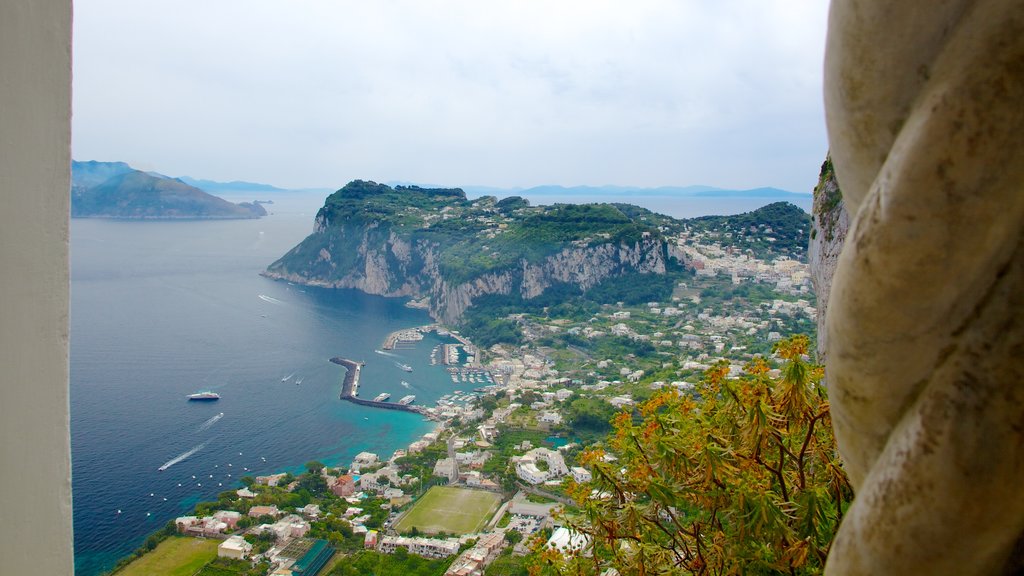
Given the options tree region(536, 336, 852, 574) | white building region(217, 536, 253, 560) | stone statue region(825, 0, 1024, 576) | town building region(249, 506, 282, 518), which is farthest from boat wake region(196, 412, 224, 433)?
stone statue region(825, 0, 1024, 576)

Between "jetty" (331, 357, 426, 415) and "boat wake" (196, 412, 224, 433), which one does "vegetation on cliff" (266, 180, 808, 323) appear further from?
"boat wake" (196, 412, 224, 433)

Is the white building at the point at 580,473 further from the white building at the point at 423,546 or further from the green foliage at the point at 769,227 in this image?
the green foliage at the point at 769,227

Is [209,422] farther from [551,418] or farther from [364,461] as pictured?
[551,418]

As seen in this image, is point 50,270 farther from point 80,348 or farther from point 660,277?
point 660,277

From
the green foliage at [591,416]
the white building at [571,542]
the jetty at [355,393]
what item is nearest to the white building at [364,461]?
the jetty at [355,393]

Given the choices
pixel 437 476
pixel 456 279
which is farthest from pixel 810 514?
pixel 456 279

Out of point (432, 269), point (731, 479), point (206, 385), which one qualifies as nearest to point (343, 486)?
point (206, 385)
